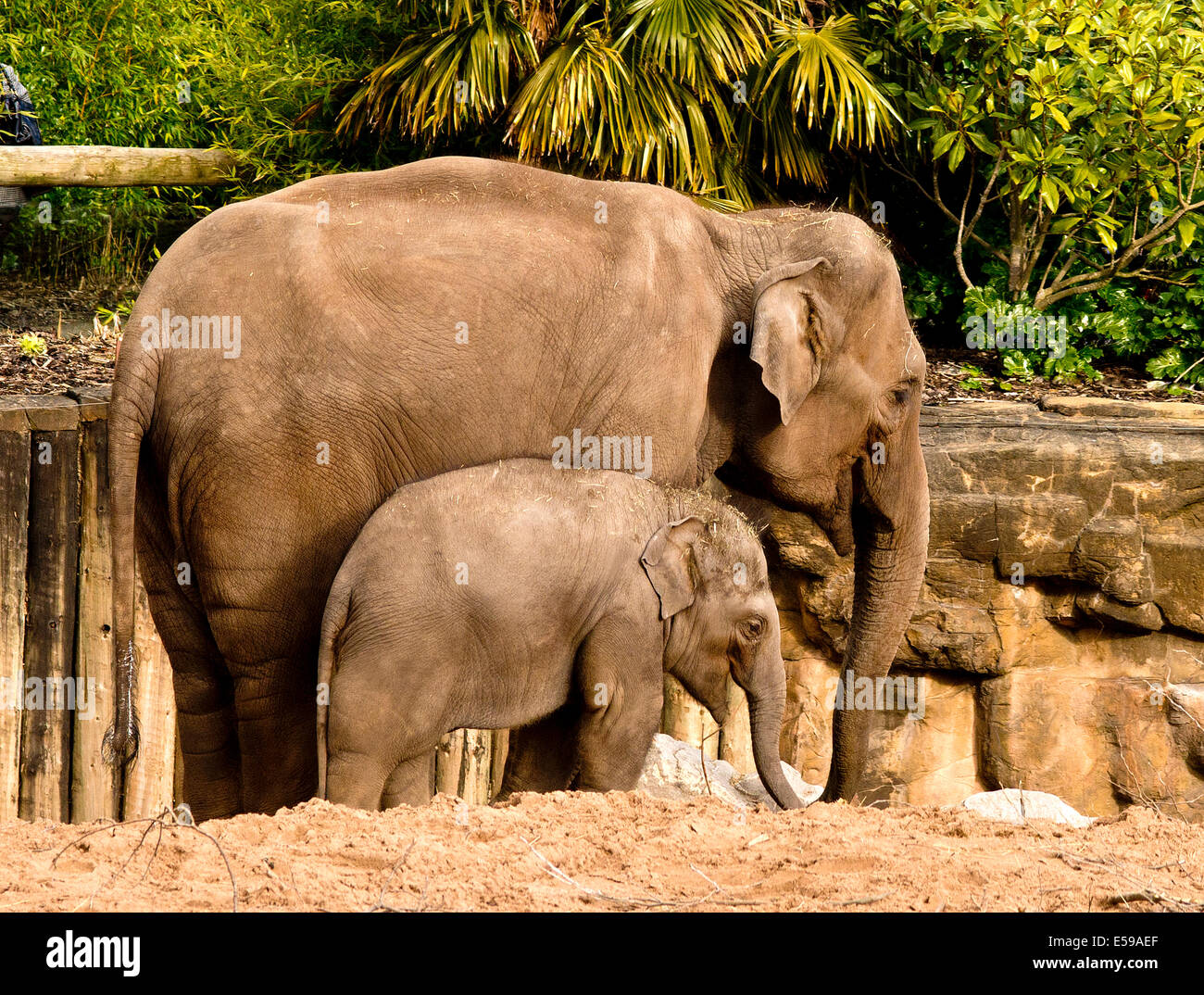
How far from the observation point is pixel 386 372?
5.49 m

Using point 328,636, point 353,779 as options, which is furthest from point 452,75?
point 353,779

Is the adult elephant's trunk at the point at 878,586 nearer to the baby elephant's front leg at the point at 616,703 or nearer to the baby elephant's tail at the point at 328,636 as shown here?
the baby elephant's front leg at the point at 616,703

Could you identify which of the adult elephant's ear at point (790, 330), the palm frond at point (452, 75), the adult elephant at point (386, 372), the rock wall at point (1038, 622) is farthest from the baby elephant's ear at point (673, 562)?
the palm frond at point (452, 75)

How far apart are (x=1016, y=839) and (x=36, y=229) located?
8721mm

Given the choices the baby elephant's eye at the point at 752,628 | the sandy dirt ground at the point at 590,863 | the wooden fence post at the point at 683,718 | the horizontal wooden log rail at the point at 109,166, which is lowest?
the wooden fence post at the point at 683,718

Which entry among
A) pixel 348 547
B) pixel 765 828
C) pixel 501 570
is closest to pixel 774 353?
pixel 501 570

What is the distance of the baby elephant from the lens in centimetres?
525

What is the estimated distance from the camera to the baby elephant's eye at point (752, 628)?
5.95 meters

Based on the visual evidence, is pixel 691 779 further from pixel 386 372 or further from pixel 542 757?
pixel 386 372

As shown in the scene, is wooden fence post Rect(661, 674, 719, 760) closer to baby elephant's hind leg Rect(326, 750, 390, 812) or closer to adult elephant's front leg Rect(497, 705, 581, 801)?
adult elephant's front leg Rect(497, 705, 581, 801)

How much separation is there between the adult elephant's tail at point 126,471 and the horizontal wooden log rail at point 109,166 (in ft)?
13.6

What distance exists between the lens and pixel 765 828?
171 inches

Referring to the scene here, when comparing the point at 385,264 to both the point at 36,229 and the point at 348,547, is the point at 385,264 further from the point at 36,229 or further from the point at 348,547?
the point at 36,229

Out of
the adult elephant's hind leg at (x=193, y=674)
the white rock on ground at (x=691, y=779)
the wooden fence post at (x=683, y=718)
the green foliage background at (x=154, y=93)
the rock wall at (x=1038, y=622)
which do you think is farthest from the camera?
the green foliage background at (x=154, y=93)
